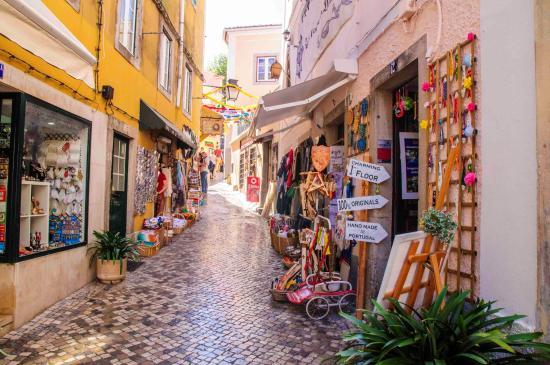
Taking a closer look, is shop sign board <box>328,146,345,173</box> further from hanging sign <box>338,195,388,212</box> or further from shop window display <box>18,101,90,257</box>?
shop window display <box>18,101,90,257</box>

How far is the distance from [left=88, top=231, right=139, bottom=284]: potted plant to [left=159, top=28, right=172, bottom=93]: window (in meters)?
5.19

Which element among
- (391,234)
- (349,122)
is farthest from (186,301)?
(349,122)

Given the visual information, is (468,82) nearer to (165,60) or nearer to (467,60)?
(467,60)

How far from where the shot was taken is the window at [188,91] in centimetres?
1340

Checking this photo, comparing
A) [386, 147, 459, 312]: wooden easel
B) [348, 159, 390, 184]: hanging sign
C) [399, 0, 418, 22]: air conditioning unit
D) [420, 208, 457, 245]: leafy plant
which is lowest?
[386, 147, 459, 312]: wooden easel

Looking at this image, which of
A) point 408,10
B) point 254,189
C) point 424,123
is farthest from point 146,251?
point 254,189

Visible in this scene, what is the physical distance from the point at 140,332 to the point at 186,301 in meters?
1.13

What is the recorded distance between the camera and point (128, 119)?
779 centimetres

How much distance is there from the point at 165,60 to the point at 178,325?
328 inches

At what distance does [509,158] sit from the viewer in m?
2.57

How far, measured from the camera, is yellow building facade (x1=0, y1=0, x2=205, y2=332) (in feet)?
12.8

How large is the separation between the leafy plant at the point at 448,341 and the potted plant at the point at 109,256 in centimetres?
434

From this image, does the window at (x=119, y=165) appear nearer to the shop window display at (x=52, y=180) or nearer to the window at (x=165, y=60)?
the shop window display at (x=52, y=180)

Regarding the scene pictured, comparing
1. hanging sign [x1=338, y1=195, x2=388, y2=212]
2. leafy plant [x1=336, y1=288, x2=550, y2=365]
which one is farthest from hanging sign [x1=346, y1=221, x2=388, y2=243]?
leafy plant [x1=336, y1=288, x2=550, y2=365]
